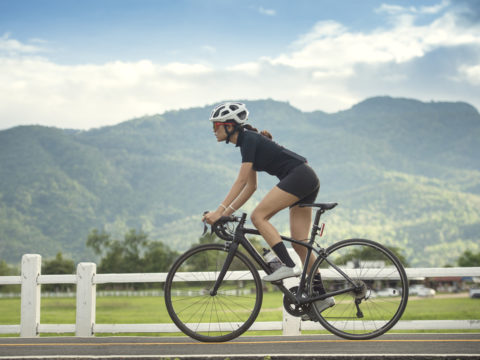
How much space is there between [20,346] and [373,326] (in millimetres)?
4270

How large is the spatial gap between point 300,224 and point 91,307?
4398mm

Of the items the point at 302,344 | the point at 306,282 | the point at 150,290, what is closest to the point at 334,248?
the point at 306,282

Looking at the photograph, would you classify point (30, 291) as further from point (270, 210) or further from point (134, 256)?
point (134, 256)

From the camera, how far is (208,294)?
5547 mm

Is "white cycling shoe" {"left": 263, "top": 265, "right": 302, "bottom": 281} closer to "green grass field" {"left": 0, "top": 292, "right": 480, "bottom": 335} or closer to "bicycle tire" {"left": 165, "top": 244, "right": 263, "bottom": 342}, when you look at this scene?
"bicycle tire" {"left": 165, "top": 244, "right": 263, "bottom": 342}

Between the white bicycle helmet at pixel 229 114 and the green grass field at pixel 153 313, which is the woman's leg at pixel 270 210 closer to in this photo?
the white bicycle helmet at pixel 229 114

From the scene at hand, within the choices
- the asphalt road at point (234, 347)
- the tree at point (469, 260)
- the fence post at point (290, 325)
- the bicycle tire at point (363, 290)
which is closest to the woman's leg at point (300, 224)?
the bicycle tire at point (363, 290)

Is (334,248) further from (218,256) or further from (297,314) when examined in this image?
(218,256)

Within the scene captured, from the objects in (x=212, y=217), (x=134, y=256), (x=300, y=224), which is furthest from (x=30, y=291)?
(x=134, y=256)

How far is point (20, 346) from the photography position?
711cm

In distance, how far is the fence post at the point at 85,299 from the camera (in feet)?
28.4

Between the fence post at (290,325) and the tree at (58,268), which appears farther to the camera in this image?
the tree at (58,268)

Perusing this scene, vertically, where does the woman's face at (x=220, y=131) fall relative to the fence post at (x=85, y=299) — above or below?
above

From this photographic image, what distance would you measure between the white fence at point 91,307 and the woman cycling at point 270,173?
301 cm
